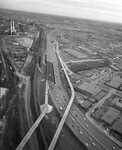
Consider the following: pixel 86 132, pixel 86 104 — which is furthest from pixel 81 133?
pixel 86 104

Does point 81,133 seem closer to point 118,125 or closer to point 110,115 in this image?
point 118,125

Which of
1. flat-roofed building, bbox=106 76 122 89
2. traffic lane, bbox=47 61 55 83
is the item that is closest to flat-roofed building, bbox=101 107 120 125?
flat-roofed building, bbox=106 76 122 89

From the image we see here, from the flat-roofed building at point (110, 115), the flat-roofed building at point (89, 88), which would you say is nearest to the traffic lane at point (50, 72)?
the flat-roofed building at point (89, 88)

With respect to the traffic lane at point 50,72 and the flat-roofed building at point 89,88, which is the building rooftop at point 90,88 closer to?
the flat-roofed building at point 89,88

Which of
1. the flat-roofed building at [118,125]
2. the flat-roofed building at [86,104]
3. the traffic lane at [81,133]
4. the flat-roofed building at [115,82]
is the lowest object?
the traffic lane at [81,133]

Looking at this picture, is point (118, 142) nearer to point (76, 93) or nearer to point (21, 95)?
point (76, 93)

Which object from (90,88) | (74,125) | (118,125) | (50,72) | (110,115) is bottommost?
(74,125)

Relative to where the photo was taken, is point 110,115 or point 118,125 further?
point 110,115

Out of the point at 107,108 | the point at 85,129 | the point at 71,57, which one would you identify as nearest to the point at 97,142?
the point at 85,129

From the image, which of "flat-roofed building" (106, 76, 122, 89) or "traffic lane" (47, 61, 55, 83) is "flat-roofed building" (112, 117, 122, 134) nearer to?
"flat-roofed building" (106, 76, 122, 89)
